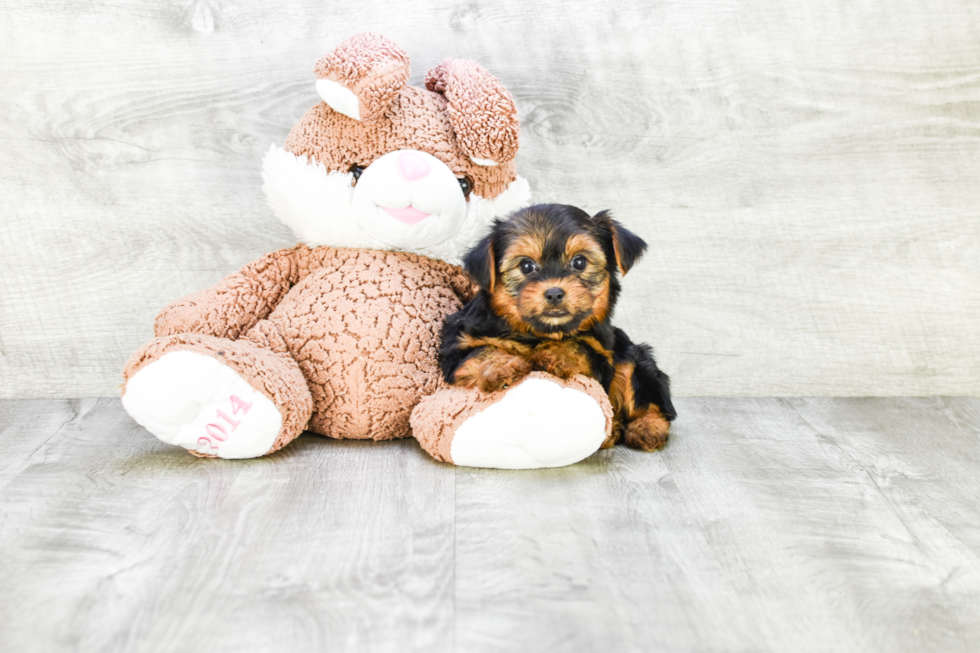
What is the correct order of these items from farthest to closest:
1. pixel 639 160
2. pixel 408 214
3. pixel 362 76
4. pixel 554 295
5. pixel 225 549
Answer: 1. pixel 639 160
2. pixel 408 214
3. pixel 362 76
4. pixel 554 295
5. pixel 225 549

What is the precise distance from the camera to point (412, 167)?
7.02ft

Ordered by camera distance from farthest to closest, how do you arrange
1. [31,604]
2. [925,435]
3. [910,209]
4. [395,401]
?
1. [910,209]
2. [925,435]
3. [395,401]
4. [31,604]

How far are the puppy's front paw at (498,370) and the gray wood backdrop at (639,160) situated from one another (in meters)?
1.01

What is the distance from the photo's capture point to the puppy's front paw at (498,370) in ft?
6.39

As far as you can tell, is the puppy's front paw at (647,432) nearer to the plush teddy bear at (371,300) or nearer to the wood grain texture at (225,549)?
the plush teddy bear at (371,300)

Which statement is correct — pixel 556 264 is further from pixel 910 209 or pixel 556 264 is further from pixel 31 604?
pixel 910 209

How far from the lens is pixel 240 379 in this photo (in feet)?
6.43

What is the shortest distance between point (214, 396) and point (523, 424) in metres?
0.73

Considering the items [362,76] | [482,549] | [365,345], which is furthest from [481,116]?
[482,549]

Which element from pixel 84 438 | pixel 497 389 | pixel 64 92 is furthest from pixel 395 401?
pixel 64 92

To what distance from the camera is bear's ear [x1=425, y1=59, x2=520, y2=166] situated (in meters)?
2.15

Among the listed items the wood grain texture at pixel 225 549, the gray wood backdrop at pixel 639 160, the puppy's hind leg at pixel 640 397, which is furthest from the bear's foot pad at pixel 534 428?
the gray wood backdrop at pixel 639 160

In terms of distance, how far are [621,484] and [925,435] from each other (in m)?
1.16

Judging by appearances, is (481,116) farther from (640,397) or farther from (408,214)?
(640,397)
